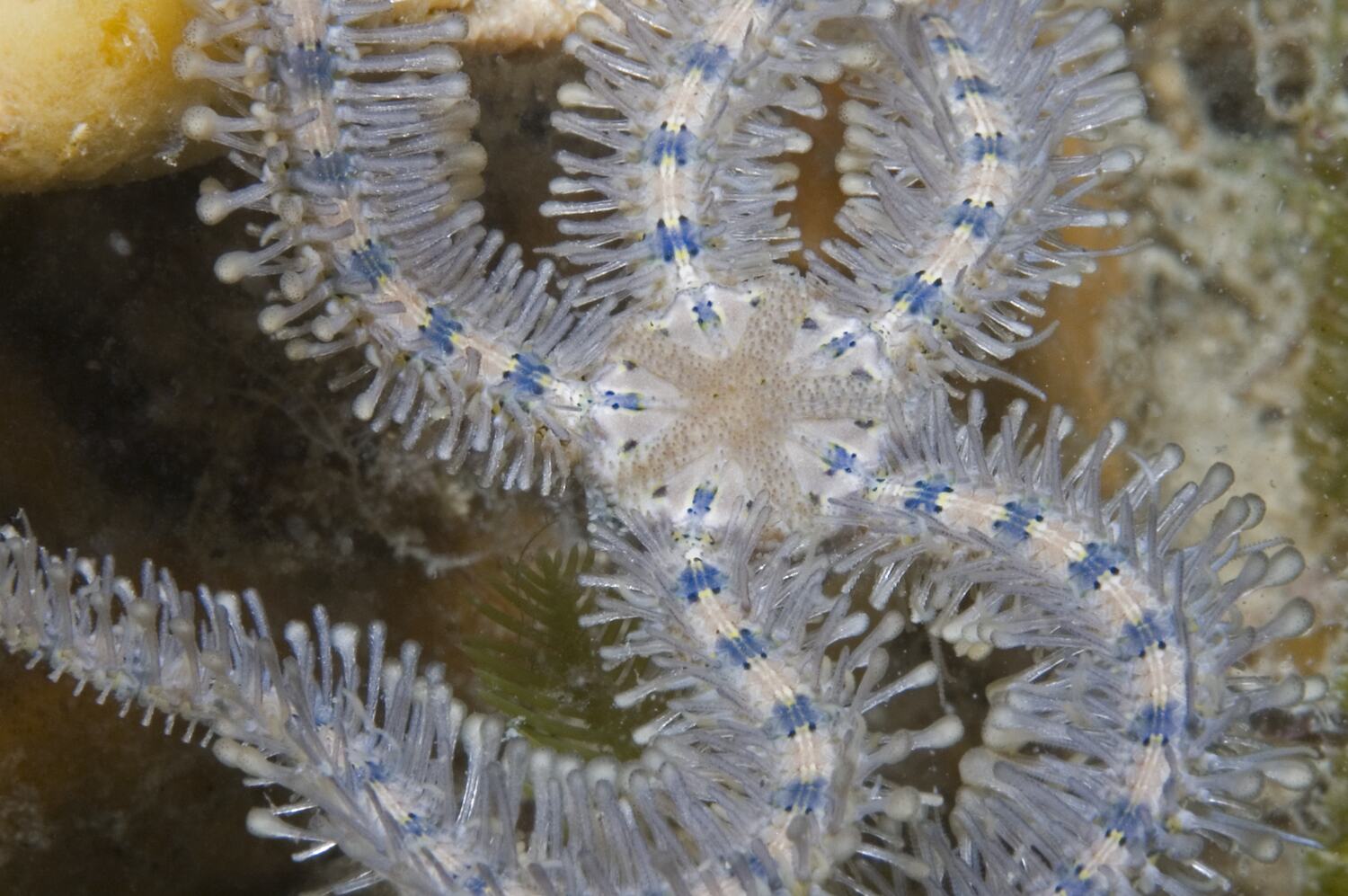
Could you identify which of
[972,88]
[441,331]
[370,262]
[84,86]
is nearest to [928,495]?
[972,88]

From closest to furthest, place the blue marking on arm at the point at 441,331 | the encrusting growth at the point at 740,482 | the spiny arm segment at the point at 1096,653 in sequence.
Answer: the encrusting growth at the point at 740,482 → the spiny arm segment at the point at 1096,653 → the blue marking on arm at the point at 441,331

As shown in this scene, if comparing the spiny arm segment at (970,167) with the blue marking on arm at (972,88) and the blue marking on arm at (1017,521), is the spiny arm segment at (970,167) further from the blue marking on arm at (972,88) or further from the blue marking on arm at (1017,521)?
the blue marking on arm at (1017,521)

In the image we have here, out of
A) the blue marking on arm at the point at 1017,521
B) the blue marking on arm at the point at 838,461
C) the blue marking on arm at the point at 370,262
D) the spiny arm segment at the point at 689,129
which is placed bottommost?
the blue marking on arm at the point at 1017,521

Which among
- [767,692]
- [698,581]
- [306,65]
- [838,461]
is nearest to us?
[306,65]

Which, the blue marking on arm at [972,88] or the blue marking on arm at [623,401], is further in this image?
the blue marking on arm at [623,401]

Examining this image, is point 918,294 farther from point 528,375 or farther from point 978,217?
point 528,375

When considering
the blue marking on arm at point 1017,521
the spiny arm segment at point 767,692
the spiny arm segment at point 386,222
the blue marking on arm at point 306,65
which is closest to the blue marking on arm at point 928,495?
the blue marking on arm at point 1017,521

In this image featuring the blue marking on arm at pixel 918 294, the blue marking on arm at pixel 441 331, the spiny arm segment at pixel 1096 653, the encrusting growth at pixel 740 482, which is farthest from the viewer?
the blue marking on arm at pixel 918 294

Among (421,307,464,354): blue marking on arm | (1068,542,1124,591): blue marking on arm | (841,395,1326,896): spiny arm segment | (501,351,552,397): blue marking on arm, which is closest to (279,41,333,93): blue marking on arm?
(421,307,464,354): blue marking on arm

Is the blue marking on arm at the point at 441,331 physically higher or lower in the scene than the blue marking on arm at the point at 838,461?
higher
